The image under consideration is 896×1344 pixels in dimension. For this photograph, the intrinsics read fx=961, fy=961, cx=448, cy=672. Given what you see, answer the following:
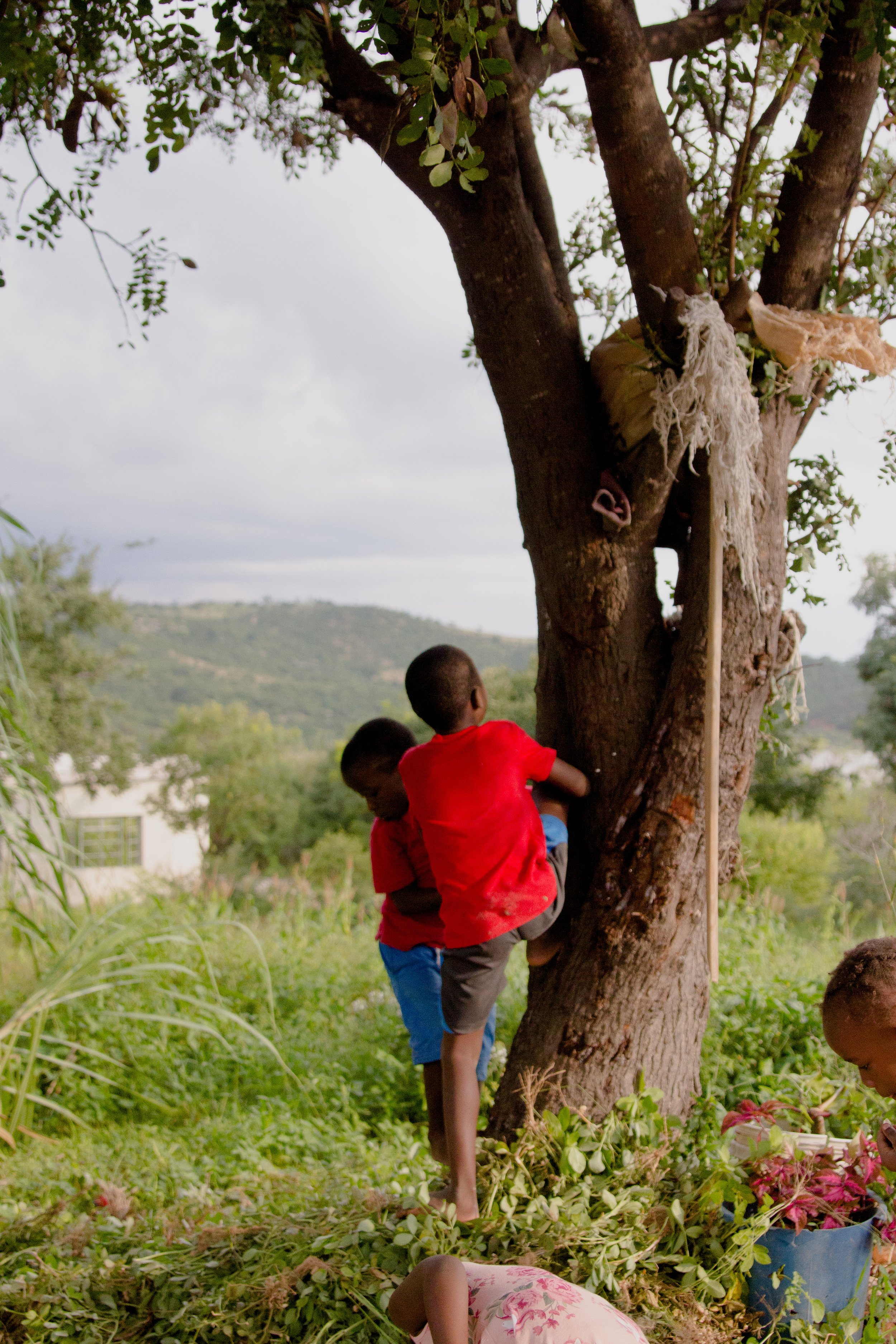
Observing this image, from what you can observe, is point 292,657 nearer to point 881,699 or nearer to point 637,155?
point 881,699

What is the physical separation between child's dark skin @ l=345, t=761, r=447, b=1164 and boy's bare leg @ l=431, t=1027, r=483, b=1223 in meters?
0.28

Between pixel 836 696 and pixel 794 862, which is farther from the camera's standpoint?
pixel 836 696

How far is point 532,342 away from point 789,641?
114 centimetres

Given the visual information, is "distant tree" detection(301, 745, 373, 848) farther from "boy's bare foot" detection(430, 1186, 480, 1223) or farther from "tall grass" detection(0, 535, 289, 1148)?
"boy's bare foot" detection(430, 1186, 480, 1223)

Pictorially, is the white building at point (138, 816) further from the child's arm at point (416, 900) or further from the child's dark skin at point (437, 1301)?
the child's dark skin at point (437, 1301)

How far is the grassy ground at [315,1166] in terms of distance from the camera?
2088 mm

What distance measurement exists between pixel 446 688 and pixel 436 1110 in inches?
48.9

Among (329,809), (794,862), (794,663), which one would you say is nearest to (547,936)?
(794,663)

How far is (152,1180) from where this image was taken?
10.7 feet

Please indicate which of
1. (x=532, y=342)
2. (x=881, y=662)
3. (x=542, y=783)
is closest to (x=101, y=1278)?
(x=542, y=783)

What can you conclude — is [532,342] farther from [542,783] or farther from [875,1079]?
Answer: [875,1079]

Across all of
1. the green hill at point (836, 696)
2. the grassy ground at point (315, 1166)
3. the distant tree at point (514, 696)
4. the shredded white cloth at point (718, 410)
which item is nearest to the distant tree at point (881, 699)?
the green hill at point (836, 696)

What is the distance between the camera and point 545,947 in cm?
267

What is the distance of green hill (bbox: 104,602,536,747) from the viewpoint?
47812 mm
